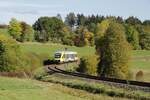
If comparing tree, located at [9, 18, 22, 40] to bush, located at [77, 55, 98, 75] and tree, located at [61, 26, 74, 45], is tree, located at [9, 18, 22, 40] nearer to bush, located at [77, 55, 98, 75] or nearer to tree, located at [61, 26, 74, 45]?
tree, located at [61, 26, 74, 45]

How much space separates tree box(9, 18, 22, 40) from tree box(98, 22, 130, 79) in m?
74.7

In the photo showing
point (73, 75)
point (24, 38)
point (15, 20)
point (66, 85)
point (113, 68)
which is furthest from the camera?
point (15, 20)

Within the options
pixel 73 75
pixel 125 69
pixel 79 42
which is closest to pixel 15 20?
pixel 79 42

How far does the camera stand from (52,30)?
586 feet

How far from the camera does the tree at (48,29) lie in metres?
166

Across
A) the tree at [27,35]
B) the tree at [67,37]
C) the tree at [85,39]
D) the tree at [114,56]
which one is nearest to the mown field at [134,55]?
the tree at [114,56]

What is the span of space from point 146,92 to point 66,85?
11813mm

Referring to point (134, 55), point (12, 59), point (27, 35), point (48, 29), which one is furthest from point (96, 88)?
point (48, 29)

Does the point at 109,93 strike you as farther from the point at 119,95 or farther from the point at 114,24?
the point at 114,24

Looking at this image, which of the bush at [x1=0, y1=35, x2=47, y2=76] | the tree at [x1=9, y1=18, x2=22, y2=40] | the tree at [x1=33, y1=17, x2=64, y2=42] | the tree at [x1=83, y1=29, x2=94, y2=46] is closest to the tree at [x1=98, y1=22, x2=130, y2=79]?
the bush at [x1=0, y1=35, x2=47, y2=76]

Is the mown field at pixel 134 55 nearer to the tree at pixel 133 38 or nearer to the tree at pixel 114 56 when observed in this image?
the tree at pixel 133 38

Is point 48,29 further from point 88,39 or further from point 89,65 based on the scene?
point 89,65

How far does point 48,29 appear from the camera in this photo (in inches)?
7037

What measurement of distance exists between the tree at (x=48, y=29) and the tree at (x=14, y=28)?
9133 millimetres
